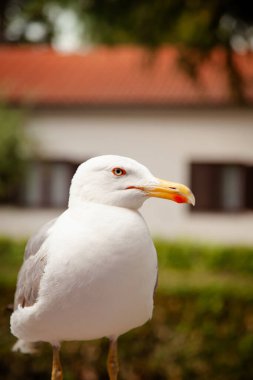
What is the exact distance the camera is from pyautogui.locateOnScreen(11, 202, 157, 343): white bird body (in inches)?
56.0

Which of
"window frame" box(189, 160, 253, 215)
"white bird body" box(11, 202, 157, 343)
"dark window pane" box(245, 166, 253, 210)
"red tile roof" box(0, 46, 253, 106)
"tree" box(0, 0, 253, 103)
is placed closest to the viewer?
"white bird body" box(11, 202, 157, 343)

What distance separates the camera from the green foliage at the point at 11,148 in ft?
38.2

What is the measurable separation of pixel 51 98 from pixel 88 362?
8230mm

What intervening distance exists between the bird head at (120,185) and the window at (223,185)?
11.3 m

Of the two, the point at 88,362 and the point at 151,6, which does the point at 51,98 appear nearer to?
the point at 151,6

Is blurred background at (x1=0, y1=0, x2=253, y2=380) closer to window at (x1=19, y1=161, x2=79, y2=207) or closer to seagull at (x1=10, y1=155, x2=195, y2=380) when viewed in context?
window at (x1=19, y1=161, x2=79, y2=207)

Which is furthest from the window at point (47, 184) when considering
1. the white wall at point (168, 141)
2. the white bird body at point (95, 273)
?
the white bird body at point (95, 273)

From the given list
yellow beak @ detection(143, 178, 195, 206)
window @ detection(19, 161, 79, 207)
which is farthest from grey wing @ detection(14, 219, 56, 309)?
window @ detection(19, 161, 79, 207)

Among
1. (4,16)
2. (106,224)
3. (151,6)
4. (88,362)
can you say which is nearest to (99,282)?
(106,224)

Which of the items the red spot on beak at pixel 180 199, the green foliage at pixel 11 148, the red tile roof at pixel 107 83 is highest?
the red tile roof at pixel 107 83

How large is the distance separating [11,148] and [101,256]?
10.7 m

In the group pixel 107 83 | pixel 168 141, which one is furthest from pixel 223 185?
pixel 107 83

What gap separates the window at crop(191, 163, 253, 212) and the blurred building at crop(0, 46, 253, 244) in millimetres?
20

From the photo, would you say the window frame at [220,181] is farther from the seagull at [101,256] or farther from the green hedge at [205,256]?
the seagull at [101,256]
